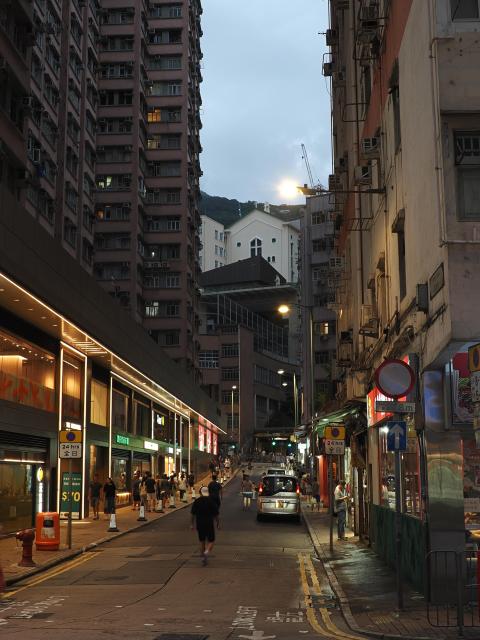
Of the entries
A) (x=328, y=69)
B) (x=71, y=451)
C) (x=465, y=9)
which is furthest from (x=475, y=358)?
(x=328, y=69)

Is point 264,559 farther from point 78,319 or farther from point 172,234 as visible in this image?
point 172,234

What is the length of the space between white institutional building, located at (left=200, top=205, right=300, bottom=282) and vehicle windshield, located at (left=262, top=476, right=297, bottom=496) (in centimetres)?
13212

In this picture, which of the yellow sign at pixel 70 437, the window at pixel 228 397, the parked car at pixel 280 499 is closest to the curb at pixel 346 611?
the yellow sign at pixel 70 437

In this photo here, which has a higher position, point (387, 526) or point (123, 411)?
point (123, 411)

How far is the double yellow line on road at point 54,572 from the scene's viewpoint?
14.3 meters

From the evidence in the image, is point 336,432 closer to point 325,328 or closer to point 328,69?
point 328,69

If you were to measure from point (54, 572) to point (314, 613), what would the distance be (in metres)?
6.64

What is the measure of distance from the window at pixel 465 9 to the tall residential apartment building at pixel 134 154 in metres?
40.3

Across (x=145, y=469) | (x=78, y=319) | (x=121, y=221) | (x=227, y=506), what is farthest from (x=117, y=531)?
(x=121, y=221)

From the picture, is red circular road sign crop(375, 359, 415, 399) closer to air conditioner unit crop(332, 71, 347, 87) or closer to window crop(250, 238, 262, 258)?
air conditioner unit crop(332, 71, 347, 87)

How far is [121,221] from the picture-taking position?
76.1 meters

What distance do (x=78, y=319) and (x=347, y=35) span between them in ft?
45.0

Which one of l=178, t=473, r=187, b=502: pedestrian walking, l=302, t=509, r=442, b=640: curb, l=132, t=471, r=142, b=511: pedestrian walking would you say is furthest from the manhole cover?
l=178, t=473, r=187, b=502: pedestrian walking

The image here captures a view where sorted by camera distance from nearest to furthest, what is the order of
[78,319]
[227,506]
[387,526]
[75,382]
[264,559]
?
[387,526] → [264,559] → [78,319] → [75,382] → [227,506]
